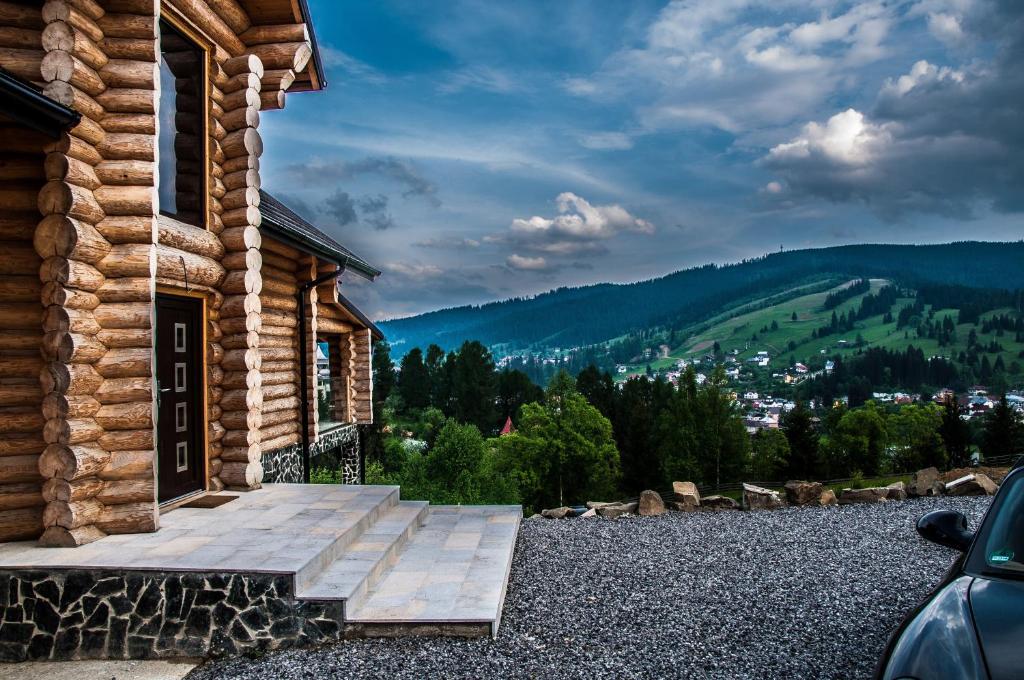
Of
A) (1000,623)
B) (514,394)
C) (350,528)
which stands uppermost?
(1000,623)

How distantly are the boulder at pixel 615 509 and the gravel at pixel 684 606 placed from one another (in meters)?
0.65

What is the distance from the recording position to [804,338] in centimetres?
16300

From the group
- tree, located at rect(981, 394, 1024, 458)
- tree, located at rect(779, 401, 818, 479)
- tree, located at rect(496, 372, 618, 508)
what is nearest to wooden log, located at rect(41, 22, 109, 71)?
tree, located at rect(496, 372, 618, 508)

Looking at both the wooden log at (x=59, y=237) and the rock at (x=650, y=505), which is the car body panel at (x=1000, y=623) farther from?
the rock at (x=650, y=505)

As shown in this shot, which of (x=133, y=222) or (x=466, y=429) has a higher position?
(x=133, y=222)

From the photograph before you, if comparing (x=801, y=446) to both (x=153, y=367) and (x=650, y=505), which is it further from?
(x=153, y=367)

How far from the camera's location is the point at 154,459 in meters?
6.19

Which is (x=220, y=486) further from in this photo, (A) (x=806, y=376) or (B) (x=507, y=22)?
(A) (x=806, y=376)

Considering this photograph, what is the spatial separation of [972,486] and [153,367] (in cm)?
1151

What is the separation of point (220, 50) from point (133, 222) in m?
3.38

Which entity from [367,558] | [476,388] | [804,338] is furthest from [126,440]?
[804,338]

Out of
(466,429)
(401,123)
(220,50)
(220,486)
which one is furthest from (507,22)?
(220,486)

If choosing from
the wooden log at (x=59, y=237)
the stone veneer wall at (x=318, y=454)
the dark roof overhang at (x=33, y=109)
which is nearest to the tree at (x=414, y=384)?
the stone veneer wall at (x=318, y=454)

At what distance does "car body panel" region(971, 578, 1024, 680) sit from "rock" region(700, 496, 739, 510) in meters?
7.14
